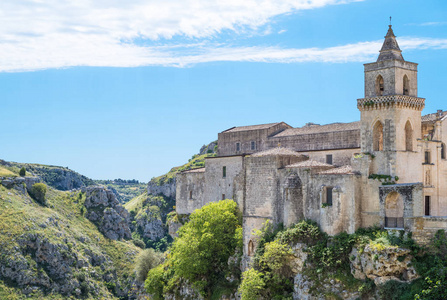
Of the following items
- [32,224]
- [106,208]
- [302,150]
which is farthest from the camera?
[106,208]

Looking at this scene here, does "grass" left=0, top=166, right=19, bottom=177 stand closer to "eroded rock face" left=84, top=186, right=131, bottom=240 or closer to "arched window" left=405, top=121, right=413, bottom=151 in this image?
"eroded rock face" left=84, top=186, right=131, bottom=240

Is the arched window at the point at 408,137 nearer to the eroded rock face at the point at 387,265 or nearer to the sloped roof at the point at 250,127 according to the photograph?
the eroded rock face at the point at 387,265

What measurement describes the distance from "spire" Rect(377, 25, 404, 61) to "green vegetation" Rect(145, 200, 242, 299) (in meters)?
22.0

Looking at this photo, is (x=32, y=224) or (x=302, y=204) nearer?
(x=302, y=204)

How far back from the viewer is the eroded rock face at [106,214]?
124312 millimetres

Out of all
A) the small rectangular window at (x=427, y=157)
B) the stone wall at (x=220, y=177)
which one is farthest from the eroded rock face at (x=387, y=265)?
the stone wall at (x=220, y=177)

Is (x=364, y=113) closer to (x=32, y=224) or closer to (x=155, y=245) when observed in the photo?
(x=32, y=224)

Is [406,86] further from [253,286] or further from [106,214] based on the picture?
[106,214]

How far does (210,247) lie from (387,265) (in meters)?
21.7

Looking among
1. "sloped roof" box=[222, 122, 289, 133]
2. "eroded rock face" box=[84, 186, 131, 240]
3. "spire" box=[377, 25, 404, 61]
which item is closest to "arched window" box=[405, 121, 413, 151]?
"spire" box=[377, 25, 404, 61]

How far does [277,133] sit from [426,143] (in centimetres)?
2044

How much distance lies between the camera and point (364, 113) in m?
48.9

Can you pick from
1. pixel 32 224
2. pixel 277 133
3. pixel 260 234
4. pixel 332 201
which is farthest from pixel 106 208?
pixel 332 201

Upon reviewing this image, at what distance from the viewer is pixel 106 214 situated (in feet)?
414
